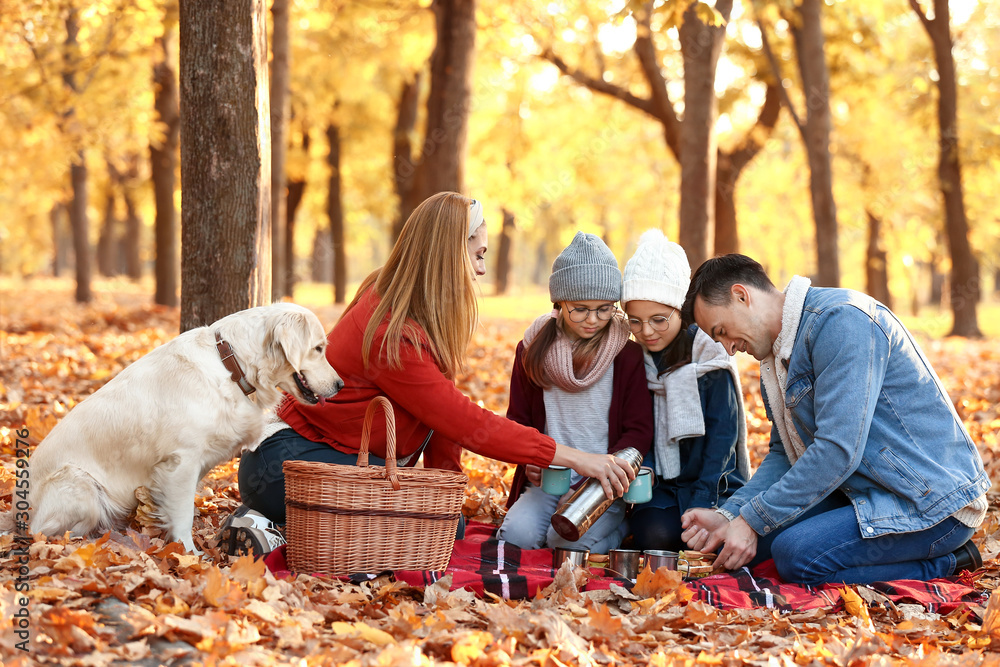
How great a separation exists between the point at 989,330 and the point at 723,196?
1095 centimetres

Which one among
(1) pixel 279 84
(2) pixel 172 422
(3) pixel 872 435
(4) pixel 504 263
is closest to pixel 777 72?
(1) pixel 279 84

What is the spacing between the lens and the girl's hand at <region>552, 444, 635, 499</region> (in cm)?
386

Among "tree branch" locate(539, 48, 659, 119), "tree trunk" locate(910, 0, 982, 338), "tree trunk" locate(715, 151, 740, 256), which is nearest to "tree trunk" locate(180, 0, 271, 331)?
"tree branch" locate(539, 48, 659, 119)

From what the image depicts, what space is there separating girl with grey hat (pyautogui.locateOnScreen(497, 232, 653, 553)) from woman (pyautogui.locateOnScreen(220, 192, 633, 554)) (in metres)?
0.48

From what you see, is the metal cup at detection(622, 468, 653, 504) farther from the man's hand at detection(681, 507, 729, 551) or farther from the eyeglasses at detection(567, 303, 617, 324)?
the eyeglasses at detection(567, 303, 617, 324)

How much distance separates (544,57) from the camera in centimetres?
1405

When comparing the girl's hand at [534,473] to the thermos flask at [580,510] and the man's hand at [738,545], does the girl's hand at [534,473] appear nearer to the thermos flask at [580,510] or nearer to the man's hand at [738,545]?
the thermos flask at [580,510]

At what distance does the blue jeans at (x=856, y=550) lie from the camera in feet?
12.4

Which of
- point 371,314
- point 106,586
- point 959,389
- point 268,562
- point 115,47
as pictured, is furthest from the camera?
point 115,47

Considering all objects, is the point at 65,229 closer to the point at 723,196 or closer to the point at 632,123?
→ the point at 632,123

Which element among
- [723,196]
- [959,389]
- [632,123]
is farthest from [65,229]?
[959,389]

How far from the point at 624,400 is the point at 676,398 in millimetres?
294

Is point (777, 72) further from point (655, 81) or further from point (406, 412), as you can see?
point (406, 412)

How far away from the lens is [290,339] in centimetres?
367
